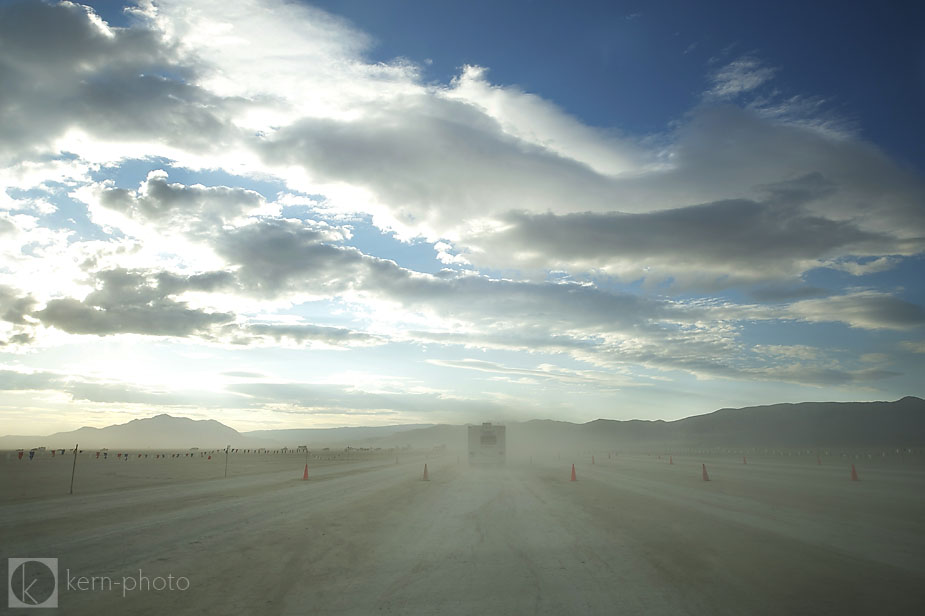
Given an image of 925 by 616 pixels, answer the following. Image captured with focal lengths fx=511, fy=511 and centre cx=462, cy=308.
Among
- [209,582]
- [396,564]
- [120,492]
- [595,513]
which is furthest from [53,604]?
[120,492]

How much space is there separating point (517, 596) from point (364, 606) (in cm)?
221

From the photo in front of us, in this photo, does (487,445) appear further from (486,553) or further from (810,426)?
(810,426)

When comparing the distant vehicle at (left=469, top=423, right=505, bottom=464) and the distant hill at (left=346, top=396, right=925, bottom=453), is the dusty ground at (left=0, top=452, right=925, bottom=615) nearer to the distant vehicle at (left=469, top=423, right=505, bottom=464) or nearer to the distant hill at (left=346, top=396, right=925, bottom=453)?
the distant vehicle at (left=469, top=423, right=505, bottom=464)

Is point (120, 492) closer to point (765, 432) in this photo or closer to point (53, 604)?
point (53, 604)

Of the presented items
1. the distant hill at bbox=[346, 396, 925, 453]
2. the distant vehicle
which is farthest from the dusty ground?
the distant hill at bbox=[346, 396, 925, 453]

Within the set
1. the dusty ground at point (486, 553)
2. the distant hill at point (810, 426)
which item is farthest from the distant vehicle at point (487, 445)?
the distant hill at point (810, 426)

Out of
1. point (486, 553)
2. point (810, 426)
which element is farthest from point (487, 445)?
point (810, 426)

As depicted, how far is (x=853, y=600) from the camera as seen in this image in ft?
23.7

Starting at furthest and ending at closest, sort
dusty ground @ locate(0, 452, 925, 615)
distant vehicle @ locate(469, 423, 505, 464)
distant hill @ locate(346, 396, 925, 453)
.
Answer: distant hill @ locate(346, 396, 925, 453), distant vehicle @ locate(469, 423, 505, 464), dusty ground @ locate(0, 452, 925, 615)

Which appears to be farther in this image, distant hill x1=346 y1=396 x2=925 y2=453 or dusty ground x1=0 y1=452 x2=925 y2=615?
distant hill x1=346 y1=396 x2=925 y2=453

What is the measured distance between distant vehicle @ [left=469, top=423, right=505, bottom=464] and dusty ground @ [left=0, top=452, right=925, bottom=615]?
110 ft

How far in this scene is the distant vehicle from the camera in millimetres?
52375

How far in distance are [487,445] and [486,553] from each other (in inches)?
1724

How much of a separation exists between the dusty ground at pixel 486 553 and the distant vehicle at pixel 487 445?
110 ft
